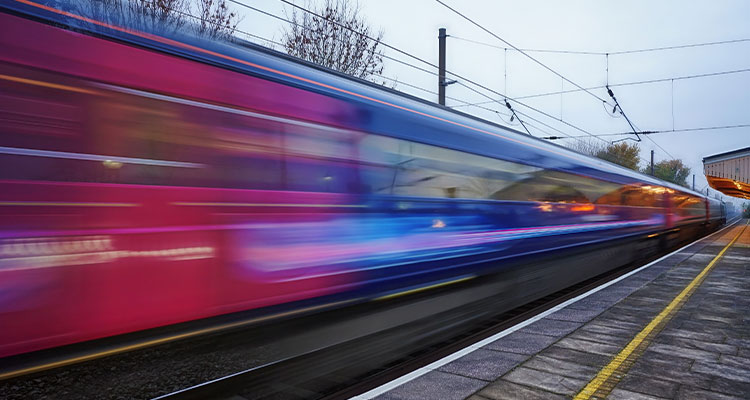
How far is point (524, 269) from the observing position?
25.3ft

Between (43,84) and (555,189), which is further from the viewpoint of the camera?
(555,189)

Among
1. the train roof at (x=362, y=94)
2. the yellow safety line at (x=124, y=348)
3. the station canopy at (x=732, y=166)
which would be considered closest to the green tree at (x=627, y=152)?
the station canopy at (x=732, y=166)

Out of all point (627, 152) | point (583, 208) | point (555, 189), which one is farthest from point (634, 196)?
point (627, 152)

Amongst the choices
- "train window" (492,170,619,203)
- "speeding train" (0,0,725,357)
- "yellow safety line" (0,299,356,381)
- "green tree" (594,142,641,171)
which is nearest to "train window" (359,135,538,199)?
"speeding train" (0,0,725,357)

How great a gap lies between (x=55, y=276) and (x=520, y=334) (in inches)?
160

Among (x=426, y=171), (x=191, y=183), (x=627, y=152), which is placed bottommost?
(x=191, y=183)

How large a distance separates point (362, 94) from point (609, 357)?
331 centimetres

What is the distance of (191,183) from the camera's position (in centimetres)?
314

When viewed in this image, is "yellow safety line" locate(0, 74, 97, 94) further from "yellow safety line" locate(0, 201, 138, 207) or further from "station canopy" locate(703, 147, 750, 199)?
"station canopy" locate(703, 147, 750, 199)

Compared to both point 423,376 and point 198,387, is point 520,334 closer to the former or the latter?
point 423,376

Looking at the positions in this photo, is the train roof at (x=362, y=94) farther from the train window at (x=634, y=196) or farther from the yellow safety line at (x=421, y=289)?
the train window at (x=634, y=196)

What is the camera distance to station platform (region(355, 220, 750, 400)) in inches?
136

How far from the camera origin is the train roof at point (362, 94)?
2977 millimetres

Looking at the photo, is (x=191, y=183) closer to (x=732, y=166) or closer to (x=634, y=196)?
(x=634, y=196)
